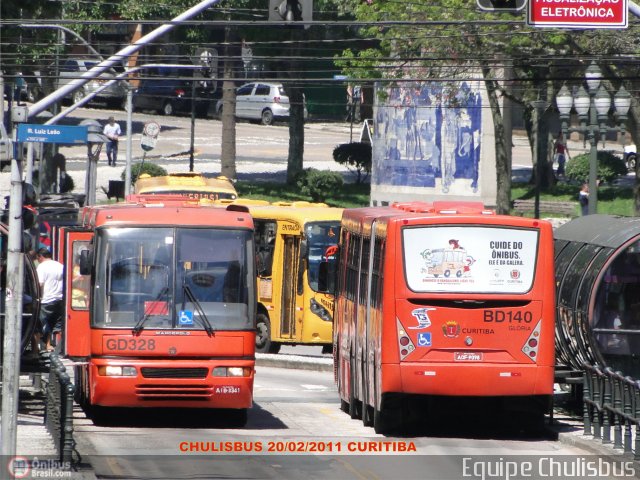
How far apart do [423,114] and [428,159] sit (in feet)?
4.66

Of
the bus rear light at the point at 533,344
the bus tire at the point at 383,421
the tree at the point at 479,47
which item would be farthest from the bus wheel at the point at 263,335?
the bus rear light at the point at 533,344

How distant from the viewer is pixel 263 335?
2772cm

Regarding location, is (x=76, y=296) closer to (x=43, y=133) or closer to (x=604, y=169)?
(x=43, y=133)

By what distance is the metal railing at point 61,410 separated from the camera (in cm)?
1315

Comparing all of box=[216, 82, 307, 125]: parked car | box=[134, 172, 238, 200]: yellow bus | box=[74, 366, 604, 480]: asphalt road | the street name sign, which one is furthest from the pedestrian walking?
box=[216, 82, 307, 125]: parked car

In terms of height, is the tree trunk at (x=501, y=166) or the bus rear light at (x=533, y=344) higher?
the tree trunk at (x=501, y=166)

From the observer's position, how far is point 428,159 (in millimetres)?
44031

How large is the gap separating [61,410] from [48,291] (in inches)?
348

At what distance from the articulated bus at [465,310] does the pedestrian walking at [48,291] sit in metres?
7.28

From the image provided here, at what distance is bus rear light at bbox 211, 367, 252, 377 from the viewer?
17062 millimetres

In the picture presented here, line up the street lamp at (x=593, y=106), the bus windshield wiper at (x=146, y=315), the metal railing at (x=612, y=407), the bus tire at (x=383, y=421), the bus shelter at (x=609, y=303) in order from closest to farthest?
the metal railing at (x=612, y=407) < the bus tire at (x=383, y=421) < the bus windshield wiper at (x=146, y=315) < the bus shelter at (x=609, y=303) < the street lamp at (x=593, y=106)

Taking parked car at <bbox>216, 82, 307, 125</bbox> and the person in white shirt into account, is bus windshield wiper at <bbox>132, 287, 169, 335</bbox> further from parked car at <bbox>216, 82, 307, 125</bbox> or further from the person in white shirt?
parked car at <bbox>216, 82, 307, 125</bbox>

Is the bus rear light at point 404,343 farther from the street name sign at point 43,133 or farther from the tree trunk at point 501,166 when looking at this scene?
the tree trunk at point 501,166

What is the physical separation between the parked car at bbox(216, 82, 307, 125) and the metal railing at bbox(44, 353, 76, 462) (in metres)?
53.1
